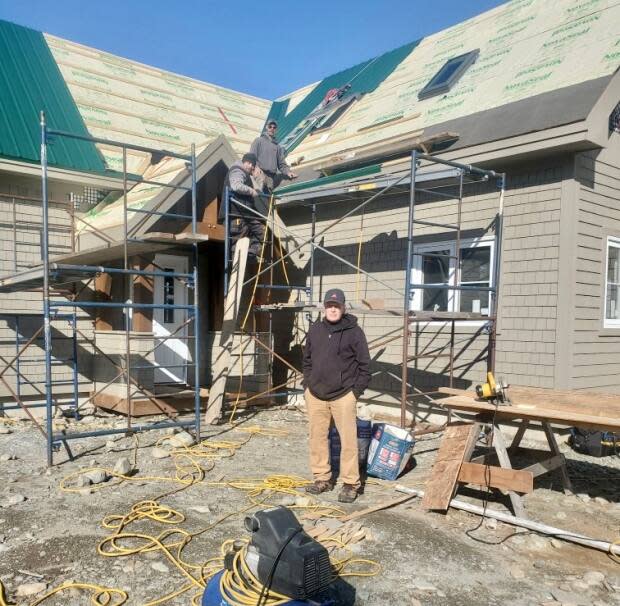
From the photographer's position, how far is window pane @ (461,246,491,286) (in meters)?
8.64

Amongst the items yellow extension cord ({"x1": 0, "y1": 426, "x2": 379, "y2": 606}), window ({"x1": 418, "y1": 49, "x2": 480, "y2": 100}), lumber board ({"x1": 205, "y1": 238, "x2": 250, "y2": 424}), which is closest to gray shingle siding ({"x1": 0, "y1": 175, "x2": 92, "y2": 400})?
lumber board ({"x1": 205, "y1": 238, "x2": 250, "y2": 424})

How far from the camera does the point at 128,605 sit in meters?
3.69

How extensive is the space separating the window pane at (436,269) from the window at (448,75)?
3167 millimetres

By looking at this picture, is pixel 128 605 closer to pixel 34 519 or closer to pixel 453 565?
pixel 34 519

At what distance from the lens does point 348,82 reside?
47.4 feet

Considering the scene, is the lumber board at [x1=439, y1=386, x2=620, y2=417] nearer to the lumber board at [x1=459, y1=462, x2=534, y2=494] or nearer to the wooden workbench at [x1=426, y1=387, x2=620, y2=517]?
the wooden workbench at [x1=426, y1=387, x2=620, y2=517]

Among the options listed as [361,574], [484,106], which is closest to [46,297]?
[361,574]

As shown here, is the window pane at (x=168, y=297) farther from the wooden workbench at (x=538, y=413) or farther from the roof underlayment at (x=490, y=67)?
the wooden workbench at (x=538, y=413)

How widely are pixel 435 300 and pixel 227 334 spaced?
11.2 ft

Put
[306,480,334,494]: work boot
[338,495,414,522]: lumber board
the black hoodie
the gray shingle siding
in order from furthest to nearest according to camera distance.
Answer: the gray shingle siding < [306,480,334,494]: work boot < the black hoodie < [338,495,414,522]: lumber board

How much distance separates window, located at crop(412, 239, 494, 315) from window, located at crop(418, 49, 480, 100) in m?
3.14

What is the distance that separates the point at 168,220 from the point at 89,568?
6591 mm

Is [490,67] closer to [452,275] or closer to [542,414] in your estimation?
[452,275]

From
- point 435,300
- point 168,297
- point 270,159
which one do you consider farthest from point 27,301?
point 435,300
